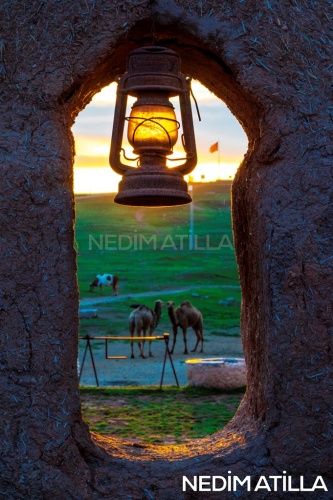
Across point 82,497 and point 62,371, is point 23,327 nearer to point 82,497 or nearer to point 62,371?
point 62,371

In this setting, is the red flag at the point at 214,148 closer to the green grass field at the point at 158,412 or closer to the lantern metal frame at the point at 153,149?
the green grass field at the point at 158,412

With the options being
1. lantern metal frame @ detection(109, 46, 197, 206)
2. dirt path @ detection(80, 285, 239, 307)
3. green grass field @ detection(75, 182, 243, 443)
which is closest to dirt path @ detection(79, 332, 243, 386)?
green grass field @ detection(75, 182, 243, 443)

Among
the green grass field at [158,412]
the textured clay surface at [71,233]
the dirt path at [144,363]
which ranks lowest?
the dirt path at [144,363]

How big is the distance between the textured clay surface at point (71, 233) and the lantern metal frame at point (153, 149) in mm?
526

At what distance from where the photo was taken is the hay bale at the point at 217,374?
1189cm

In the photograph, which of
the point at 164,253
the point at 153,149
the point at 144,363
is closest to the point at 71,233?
the point at 153,149

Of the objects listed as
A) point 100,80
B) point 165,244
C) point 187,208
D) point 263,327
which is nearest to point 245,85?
point 100,80

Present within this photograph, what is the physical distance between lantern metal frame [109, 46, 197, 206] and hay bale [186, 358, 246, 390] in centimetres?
740

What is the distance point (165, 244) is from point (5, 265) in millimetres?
35653

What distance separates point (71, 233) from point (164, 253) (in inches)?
1359

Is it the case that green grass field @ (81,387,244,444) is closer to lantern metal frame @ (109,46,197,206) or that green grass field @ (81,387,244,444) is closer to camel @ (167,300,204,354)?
lantern metal frame @ (109,46,197,206)

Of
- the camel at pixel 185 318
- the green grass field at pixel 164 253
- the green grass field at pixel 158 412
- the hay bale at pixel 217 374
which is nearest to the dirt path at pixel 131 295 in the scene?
the green grass field at pixel 164 253

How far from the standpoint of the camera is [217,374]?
39.1ft

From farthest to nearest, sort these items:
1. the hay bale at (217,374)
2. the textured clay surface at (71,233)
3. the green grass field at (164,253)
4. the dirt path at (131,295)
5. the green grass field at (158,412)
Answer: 1. the green grass field at (164,253)
2. the dirt path at (131,295)
3. the hay bale at (217,374)
4. the green grass field at (158,412)
5. the textured clay surface at (71,233)
